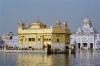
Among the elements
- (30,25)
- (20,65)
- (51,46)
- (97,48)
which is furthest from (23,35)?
(97,48)

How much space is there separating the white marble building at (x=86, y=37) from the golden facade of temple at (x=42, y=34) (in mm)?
33812

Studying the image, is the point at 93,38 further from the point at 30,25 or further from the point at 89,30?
the point at 30,25

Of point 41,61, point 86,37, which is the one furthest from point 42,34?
point 86,37

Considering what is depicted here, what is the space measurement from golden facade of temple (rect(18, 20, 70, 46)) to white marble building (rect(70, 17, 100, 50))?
3381 cm

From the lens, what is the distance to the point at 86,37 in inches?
3487

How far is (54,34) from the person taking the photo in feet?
163

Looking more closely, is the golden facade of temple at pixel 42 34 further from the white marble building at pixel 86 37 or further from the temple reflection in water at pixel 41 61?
the white marble building at pixel 86 37

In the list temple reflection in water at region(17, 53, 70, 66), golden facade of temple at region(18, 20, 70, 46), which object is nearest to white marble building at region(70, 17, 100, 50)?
golden facade of temple at region(18, 20, 70, 46)

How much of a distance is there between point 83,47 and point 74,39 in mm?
3522

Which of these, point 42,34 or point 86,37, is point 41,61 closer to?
point 42,34

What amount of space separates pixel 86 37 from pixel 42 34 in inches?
1519

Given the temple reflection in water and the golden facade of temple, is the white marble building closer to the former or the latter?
the golden facade of temple

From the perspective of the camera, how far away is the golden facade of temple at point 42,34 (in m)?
49.9

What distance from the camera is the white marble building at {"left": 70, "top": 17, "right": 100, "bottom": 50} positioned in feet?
287
